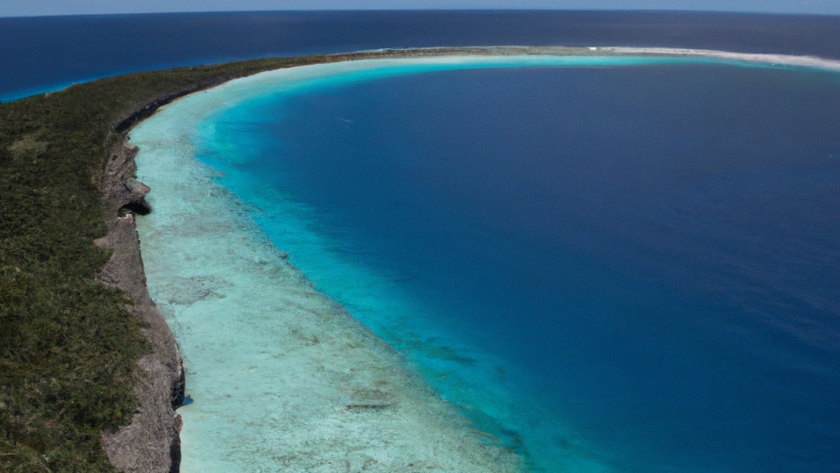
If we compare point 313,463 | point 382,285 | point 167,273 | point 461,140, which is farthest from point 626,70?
point 313,463

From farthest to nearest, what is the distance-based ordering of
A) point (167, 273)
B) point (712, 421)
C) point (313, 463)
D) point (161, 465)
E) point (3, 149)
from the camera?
point (3, 149) < point (167, 273) < point (712, 421) < point (313, 463) < point (161, 465)

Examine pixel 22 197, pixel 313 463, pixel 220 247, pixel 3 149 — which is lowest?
pixel 313 463

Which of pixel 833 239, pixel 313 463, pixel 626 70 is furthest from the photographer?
pixel 626 70

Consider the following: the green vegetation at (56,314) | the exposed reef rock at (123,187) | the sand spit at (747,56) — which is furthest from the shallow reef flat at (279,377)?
the sand spit at (747,56)

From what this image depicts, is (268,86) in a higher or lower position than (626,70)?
lower

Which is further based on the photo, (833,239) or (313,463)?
(833,239)

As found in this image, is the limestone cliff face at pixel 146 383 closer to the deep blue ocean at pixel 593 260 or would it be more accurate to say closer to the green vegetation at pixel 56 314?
the green vegetation at pixel 56 314

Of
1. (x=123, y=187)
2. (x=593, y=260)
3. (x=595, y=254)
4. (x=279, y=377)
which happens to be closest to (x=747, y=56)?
(x=595, y=254)

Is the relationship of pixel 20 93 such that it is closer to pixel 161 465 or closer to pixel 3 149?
pixel 3 149
